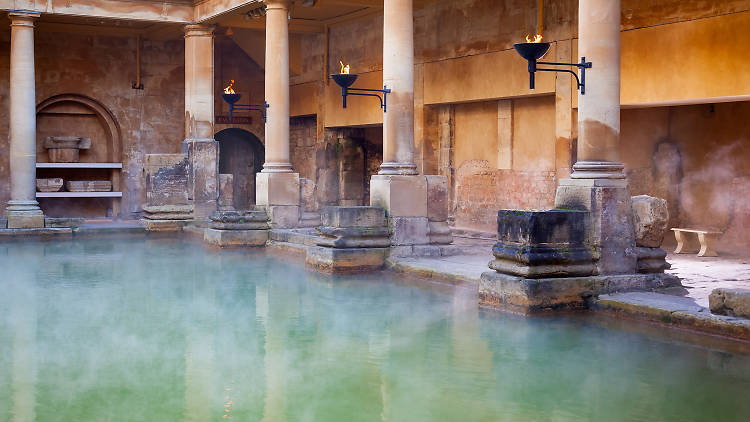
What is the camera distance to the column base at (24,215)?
15.6m

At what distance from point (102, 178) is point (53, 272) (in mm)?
11226

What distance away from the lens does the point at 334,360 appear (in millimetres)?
5605

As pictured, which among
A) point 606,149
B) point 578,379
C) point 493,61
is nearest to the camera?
point 578,379

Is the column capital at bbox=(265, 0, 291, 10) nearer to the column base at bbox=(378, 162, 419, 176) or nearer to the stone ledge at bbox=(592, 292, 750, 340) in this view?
the column base at bbox=(378, 162, 419, 176)

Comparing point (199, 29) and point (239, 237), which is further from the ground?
Answer: point (199, 29)

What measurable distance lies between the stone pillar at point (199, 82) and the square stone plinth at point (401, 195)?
749 cm

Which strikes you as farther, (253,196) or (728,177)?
(253,196)

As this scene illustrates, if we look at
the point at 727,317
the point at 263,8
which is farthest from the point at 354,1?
the point at 727,317

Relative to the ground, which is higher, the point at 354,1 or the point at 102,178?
the point at 354,1

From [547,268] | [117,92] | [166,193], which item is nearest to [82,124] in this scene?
[117,92]

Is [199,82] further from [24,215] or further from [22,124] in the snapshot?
[24,215]

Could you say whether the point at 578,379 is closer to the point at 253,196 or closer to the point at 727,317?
the point at 727,317

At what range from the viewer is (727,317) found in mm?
6184

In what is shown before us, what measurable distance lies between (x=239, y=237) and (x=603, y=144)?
7344 mm
